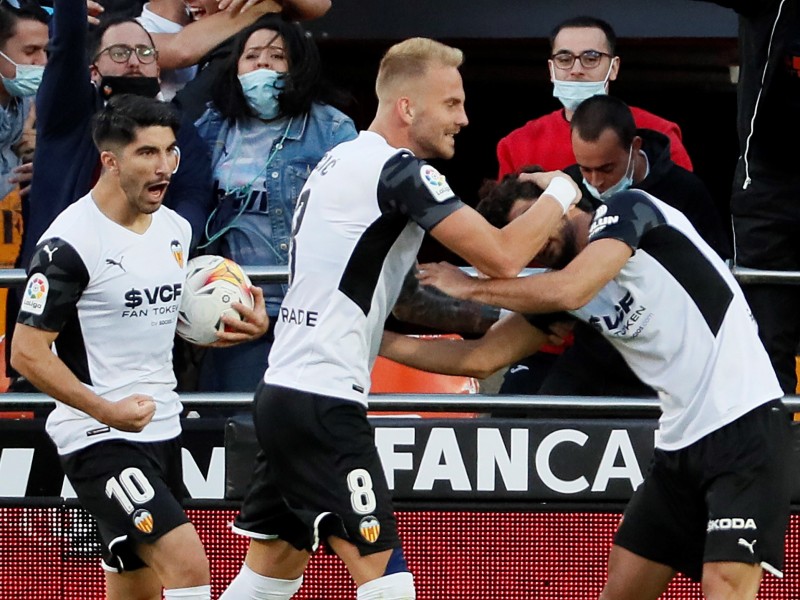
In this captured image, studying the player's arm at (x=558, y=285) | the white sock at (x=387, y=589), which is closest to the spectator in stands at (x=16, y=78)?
the player's arm at (x=558, y=285)

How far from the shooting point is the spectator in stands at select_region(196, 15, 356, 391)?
6043 mm

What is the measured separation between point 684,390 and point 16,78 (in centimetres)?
347

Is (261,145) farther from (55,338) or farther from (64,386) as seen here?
(64,386)

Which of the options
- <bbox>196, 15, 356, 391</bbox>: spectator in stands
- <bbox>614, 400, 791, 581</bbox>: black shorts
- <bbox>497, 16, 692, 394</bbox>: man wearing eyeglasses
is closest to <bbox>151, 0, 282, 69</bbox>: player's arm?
<bbox>196, 15, 356, 391</bbox>: spectator in stands

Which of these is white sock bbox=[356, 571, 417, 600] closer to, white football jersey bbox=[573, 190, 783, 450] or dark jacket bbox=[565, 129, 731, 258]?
white football jersey bbox=[573, 190, 783, 450]

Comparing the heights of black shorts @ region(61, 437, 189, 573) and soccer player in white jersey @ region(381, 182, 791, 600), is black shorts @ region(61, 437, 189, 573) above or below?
below

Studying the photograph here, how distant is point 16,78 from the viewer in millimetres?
6637

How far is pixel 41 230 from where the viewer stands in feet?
19.3

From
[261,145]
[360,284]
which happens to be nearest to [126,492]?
[360,284]

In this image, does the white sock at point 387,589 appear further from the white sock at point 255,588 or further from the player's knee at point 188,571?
the player's knee at point 188,571

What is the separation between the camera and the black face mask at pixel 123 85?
19.8ft

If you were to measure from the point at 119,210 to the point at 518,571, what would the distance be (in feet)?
6.74

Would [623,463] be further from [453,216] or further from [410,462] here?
[453,216]

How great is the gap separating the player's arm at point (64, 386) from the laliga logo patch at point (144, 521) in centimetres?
29
